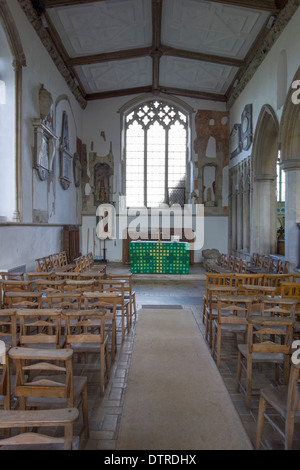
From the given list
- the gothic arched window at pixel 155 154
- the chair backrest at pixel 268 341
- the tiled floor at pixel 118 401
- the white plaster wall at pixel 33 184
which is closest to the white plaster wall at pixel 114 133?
the gothic arched window at pixel 155 154

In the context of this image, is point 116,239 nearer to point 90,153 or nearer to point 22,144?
point 90,153

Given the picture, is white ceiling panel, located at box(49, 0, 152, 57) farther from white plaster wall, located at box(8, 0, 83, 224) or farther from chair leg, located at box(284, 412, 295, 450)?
chair leg, located at box(284, 412, 295, 450)

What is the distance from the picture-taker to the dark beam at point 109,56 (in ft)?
40.4

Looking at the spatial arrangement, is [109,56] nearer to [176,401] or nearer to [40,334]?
[40,334]

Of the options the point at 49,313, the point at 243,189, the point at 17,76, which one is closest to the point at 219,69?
the point at 243,189

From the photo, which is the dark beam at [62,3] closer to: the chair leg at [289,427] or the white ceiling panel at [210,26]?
the white ceiling panel at [210,26]

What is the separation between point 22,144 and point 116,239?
755 cm

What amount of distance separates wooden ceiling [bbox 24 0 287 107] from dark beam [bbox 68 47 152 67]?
1.2 inches

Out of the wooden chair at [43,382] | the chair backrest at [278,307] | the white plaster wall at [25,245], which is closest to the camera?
the wooden chair at [43,382]

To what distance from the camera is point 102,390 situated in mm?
3830

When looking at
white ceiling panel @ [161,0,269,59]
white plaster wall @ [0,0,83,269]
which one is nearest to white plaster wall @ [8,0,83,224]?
white plaster wall @ [0,0,83,269]

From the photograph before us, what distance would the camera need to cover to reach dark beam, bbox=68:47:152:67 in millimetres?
12328

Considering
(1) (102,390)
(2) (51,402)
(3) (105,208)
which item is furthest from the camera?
(3) (105,208)

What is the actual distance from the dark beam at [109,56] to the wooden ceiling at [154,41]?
3cm
